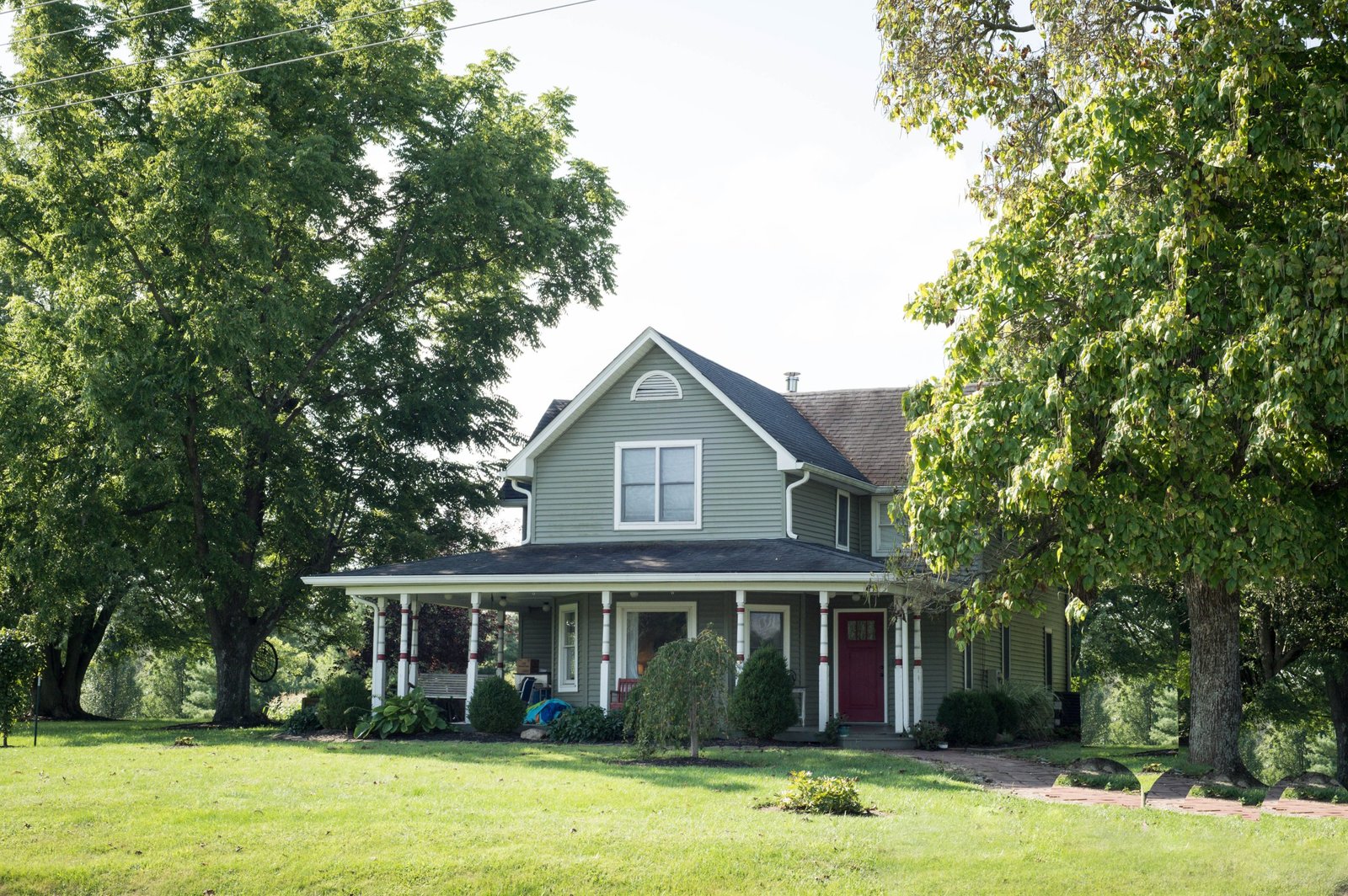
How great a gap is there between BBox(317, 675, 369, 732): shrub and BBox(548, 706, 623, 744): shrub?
4057 millimetres

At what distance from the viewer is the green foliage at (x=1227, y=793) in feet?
48.3

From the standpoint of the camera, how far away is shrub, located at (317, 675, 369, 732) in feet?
79.0

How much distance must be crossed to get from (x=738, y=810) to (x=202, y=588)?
1869 centimetres

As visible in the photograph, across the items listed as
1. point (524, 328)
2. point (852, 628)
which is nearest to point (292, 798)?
point (852, 628)

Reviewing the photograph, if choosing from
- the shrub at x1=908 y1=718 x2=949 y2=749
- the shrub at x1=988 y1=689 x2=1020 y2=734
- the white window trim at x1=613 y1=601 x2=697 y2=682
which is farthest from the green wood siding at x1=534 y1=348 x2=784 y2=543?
the shrub at x1=988 y1=689 x2=1020 y2=734

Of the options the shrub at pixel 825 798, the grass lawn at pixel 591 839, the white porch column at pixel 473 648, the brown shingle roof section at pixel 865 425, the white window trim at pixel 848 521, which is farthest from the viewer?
the brown shingle roof section at pixel 865 425

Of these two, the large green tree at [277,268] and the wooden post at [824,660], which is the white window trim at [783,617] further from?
the large green tree at [277,268]

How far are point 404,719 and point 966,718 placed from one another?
10.1 m

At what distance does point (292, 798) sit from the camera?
13852 mm

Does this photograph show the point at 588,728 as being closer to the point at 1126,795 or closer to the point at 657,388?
the point at 657,388

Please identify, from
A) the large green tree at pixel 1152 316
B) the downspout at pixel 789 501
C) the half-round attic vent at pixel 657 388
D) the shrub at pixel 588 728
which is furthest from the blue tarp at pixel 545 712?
the large green tree at pixel 1152 316

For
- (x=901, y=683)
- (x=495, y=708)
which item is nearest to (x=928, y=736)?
(x=901, y=683)

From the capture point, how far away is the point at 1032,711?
2783 cm

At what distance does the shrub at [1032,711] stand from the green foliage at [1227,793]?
11622 millimetres
